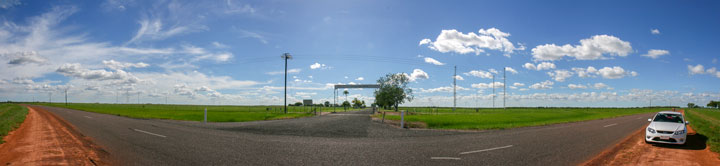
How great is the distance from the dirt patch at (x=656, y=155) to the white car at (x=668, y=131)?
1.10ft

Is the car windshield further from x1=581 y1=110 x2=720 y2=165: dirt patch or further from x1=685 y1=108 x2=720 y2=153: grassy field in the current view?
x1=685 y1=108 x2=720 y2=153: grassy field

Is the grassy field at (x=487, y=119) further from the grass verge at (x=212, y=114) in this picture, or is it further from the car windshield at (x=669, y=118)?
the grass verge at (x=212, y=114)

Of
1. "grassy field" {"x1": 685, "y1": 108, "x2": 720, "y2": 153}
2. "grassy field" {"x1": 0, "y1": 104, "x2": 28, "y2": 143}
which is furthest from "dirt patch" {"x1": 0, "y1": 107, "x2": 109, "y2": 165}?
"grassy field" {"x1": 685, "y1": 108, "x2": 720, "y2": 153}

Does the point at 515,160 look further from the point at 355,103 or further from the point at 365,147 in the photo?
the point at 355,103

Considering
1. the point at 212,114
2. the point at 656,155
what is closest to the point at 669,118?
the point at 656,155

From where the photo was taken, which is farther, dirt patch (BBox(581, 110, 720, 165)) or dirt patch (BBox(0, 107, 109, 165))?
dirt patch (BBox(581, 110, 720, 165))

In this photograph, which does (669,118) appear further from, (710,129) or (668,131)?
(710,129)

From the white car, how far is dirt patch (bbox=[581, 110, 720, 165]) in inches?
13.2

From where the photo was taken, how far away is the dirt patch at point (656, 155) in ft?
33.6

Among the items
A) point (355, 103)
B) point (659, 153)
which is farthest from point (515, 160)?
point (355, 103)

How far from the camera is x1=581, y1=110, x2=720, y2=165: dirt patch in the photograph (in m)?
10.2

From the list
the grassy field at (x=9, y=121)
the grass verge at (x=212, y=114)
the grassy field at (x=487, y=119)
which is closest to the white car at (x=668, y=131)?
the grassy field at (x=487, y=119)

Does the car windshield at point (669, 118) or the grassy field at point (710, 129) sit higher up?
the car windshield at point (669, 118)

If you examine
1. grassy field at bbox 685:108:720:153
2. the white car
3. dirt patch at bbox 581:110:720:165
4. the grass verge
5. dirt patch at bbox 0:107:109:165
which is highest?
the white car
